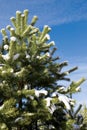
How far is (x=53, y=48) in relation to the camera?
43.3ft

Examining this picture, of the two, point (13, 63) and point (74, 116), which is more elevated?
point (13, 63)

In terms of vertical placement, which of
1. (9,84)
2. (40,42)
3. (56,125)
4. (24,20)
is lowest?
(56,125)

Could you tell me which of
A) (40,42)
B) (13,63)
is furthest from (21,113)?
(40,42)

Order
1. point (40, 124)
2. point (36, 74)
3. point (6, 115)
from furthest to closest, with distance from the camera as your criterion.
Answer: point (40, 124)
point (36, 74)
point (6, 115)

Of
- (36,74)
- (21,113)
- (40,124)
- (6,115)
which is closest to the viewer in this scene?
(6,115)

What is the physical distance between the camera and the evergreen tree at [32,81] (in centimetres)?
1082

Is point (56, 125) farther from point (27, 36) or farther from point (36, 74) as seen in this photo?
point (27, 36)

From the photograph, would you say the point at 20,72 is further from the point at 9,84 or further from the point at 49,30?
the point at 49,30

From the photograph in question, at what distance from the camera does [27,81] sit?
12.0m

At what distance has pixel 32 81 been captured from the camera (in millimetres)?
12039

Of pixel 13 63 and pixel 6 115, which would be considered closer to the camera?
pixel 6 115

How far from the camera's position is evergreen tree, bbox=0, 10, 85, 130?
10.8 meters

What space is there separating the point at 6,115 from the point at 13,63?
2245 mm

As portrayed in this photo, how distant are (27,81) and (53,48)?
207 cm
